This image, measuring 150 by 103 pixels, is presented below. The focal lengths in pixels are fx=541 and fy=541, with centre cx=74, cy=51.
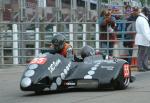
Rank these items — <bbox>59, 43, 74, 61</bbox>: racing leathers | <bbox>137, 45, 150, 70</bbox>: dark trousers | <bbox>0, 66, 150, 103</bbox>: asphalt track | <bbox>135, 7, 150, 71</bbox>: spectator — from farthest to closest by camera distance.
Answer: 1. <bbox>137, 45, 150, 70</bbox>: dark trousers
2. <bbox>135, 7, 150, 71</bbox>: spectator
3. <bbox>59, 43, 74, 61</bbox>: racing leathers
4. <bbox>0, 66, 150, 103</bbox>: asphalt track

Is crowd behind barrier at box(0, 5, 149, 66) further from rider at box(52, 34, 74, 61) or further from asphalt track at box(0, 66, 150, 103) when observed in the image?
rider at box(52, 34, 74, 61)

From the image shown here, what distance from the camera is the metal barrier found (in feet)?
56.1

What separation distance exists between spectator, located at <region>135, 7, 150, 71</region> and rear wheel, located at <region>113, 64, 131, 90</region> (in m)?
4.14

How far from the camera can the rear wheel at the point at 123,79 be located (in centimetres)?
1059

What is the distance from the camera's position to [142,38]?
15.1 m

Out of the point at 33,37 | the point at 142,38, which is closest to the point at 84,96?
the point at 142,38

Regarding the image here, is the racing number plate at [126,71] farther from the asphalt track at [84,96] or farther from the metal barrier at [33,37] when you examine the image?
the metal barrier at [33,37]

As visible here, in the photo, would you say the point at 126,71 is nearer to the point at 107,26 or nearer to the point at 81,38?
the point at 107,26

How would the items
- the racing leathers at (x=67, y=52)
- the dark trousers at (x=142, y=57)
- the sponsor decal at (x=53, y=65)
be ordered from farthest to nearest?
the dark trousers at (x=142, y=57) < the racing leathers at (x=67, y=52) < the sponsor decal at (x=53, y=65)

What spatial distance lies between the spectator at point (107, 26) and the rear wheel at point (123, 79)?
5778 mm

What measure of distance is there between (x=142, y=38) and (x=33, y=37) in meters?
4.11

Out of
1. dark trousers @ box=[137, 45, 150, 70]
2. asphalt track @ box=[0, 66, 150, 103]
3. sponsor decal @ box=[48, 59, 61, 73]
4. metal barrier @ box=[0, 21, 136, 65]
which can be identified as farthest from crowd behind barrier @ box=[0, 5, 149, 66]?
sponsor decal @ box=[48, 59, 61, 73]

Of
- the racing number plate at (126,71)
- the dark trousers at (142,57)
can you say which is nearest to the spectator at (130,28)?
the dark trousers at (142,57)

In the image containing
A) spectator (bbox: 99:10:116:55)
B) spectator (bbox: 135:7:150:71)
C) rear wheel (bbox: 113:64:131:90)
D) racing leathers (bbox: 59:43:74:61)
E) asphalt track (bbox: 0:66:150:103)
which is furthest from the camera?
spectator (bbox: 99:10:116:55)
